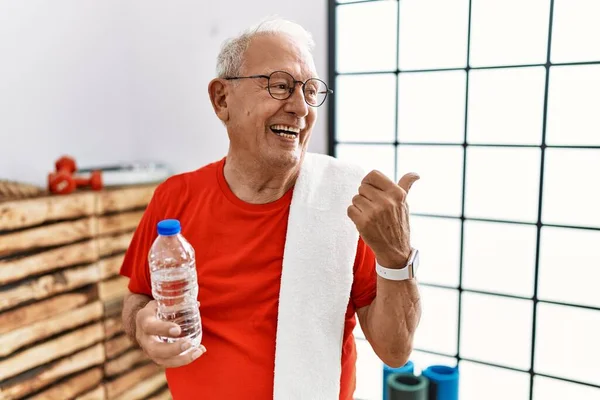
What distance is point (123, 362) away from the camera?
81.2 inches

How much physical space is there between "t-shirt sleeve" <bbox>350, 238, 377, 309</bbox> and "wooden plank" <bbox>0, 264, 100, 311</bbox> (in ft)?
3.78

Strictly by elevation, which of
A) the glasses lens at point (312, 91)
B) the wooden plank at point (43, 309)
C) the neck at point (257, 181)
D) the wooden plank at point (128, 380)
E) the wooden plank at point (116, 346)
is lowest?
the wooden plank at point (128, 380)

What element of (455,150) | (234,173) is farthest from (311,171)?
(455,150)

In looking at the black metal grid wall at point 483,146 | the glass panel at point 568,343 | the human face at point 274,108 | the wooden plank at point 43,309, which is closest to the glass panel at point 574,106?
the black metal grid wall at point 483,146

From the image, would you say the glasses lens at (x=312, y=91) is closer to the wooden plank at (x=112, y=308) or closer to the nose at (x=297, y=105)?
the nose at (x=297, y=105)

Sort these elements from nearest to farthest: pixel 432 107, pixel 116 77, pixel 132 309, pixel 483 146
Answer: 1. pixel 132 309
2. pixel 483 146
3. pixel 432 107
4. pixel 116 77

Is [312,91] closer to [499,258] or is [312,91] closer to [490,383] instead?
[499,258]

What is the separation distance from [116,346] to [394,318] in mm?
1384

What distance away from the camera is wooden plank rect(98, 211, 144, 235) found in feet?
6.40

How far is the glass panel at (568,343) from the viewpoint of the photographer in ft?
5.79

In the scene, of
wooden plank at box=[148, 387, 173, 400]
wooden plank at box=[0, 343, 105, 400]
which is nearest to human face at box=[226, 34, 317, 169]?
wooden plank at box=[0, 343, 105, 400]

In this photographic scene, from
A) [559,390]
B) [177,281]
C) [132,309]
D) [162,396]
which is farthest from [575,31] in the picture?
[162,396]

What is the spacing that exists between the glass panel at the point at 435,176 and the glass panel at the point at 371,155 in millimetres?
53

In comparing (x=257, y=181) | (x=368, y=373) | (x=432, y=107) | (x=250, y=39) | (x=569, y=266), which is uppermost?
(x=250, y=39)
